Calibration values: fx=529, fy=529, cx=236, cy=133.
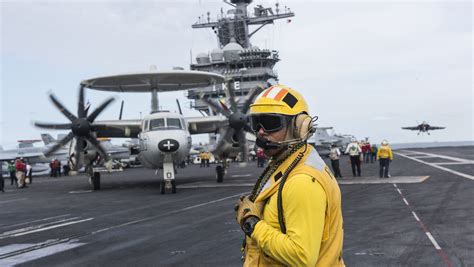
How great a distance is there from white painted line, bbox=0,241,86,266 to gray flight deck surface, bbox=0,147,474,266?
0.02 metres

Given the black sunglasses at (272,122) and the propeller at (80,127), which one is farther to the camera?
the propeller at (80,127)

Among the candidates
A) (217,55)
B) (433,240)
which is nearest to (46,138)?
(217,55)

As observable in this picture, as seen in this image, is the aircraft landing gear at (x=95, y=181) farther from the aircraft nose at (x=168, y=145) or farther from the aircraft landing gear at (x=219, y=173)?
the aircraft nose at (x=168, y=145)

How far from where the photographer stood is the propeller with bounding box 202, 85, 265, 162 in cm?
2748

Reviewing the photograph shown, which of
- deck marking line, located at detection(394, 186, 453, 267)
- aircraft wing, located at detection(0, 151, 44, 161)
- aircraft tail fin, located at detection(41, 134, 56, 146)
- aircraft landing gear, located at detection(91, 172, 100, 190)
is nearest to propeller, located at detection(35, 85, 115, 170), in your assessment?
aircraft landing gear, located at detection(91, 172, 100, 190)

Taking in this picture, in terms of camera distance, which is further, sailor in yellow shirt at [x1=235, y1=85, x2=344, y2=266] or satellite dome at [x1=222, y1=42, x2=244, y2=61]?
satellite dome at [x1=222, y1=42, x2=244, y2=61]

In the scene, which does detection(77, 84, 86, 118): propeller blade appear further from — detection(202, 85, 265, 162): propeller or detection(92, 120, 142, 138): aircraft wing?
detection(202, 85, 265, 162): propeller

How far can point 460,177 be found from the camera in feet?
86.1

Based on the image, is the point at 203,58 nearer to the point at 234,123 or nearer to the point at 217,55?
the point at 217,55

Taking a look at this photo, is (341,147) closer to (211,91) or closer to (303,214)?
(211,91)

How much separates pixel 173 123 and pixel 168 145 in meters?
1.79

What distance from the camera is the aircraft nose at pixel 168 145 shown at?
912 inches

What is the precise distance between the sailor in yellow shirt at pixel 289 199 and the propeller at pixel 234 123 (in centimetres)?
2400

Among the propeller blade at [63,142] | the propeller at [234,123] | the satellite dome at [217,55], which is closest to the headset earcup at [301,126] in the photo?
the propeller at [234,123]
